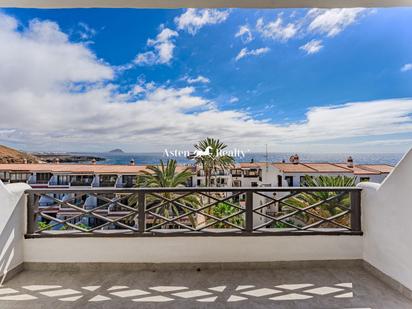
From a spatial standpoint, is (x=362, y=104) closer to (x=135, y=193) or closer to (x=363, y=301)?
(x=363, y=301)

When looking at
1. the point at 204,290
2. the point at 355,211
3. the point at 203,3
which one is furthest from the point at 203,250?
the point at 203,3

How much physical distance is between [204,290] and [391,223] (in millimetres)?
1753

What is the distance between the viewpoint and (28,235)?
7.53 ft

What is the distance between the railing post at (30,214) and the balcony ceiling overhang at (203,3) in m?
1.70

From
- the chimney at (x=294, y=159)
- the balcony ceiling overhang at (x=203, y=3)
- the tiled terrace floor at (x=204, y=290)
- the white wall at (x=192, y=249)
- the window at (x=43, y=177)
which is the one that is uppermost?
the balcony ceiling overhang at (x=203, y=3)

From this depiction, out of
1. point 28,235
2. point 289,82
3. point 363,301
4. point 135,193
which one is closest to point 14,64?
point 28,235

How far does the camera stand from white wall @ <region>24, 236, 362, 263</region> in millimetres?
2307

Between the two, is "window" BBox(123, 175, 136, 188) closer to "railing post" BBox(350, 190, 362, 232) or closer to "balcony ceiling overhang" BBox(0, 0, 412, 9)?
"balcony ceiling overhang" BBox(0, 0, 412, 9)

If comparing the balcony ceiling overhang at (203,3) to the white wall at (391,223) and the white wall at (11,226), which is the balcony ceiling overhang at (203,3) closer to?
the white wall at (391,223)

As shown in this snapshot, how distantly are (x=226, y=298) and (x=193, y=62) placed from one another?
8.65m

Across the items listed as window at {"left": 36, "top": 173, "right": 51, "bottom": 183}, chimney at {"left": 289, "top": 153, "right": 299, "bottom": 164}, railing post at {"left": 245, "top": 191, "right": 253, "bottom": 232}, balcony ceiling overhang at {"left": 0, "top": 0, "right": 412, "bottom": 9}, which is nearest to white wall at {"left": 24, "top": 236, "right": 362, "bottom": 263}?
railing post at {"left": 245, "top": 191, "right": 253, "bottom": 232}

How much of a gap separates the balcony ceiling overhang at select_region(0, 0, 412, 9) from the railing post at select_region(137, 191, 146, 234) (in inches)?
64.4

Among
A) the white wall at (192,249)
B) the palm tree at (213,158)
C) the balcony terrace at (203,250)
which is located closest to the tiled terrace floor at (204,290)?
the balcony terrace at (203,250)

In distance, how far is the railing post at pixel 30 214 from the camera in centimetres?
232
